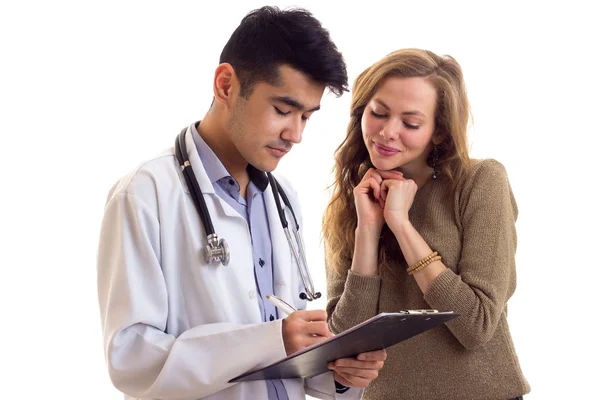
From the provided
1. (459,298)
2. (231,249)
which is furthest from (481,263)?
(231,249)

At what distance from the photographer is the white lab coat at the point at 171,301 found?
1597mm

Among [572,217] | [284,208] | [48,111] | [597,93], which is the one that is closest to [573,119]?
[597,93]

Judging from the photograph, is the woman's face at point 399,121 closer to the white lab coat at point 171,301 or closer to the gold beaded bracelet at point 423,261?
the gold beaded bracelet at point 423,261

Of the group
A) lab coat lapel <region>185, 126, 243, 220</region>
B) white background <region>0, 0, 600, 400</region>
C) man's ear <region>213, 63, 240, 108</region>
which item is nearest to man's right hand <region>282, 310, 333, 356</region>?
lab coat lapel <region>185, 126, 243, 220</region>

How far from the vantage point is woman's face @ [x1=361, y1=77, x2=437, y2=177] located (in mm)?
2092

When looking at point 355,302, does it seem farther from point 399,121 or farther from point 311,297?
point 399,121

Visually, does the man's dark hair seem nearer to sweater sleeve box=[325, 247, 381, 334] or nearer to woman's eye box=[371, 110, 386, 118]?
woman's eye box=[371, 110, 386, 118]

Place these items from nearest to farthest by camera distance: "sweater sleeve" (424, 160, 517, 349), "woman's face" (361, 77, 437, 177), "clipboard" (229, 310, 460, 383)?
1. "clipboard" (229, 310, 460, 383)
2. "sweater sleeve" (424, 160, 517, 349)
3. "woman's face" (361, 77, 437, 177)

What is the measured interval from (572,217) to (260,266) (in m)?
1.94

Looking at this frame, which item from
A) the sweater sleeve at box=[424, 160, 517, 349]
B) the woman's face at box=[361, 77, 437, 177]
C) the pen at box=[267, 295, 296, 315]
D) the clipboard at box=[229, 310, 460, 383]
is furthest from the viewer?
the woman's face at box=[361, 77, 437, 177]

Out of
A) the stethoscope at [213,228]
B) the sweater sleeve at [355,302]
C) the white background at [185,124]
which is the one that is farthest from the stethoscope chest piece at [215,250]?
the white background at [185,124]

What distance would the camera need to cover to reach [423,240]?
82.4 inches

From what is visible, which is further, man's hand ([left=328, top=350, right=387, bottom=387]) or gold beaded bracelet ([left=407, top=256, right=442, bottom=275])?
gold beaded bracelet ([left=407, top=256, right=442, bottom=275])

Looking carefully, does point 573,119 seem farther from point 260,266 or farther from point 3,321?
point 3,321
